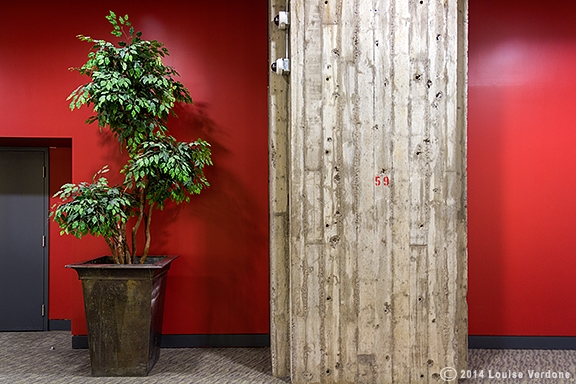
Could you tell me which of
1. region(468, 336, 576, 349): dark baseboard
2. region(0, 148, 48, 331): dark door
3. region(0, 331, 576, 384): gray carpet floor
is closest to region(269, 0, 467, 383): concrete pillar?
region(0, 331, 576, 384): gray carpet floor

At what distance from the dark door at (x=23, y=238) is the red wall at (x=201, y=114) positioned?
1.70 ft

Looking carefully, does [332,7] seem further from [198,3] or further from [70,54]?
[70,54]

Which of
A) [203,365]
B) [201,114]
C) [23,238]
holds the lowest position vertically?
[203,365]

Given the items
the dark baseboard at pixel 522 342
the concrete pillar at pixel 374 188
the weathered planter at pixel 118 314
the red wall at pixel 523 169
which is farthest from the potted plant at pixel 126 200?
the dark baseboard at pixel 522 342

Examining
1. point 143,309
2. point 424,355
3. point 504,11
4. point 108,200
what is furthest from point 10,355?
point 504,11

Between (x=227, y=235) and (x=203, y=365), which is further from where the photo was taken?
(x=227, y=235)

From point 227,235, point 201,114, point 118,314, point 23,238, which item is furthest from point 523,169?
point 23,238

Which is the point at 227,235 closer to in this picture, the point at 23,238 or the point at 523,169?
the point at 23,238

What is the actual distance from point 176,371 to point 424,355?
68.2 inches

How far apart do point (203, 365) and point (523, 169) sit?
2975 mm

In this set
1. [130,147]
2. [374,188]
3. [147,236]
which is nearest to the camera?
[374,188]

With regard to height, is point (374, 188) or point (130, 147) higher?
point (130, 147)

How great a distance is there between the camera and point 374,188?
9.90ft

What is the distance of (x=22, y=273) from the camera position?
4297 millimetres
